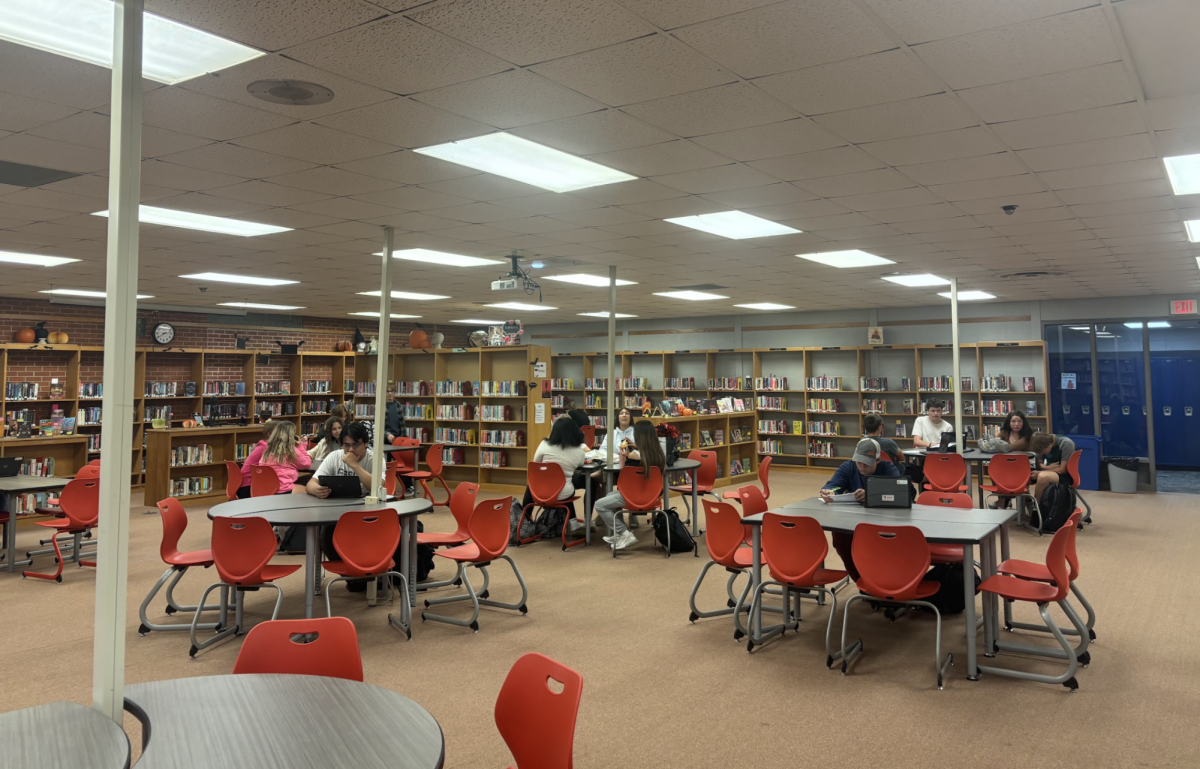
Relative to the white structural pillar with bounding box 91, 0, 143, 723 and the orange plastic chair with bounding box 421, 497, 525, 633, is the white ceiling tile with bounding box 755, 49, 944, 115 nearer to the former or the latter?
the white structural pillar with bounding box 91, 0, 143, 723

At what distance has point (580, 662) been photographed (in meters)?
4.34

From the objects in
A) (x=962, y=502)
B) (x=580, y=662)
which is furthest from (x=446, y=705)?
(x=962, y=502)

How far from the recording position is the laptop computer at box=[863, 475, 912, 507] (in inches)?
196

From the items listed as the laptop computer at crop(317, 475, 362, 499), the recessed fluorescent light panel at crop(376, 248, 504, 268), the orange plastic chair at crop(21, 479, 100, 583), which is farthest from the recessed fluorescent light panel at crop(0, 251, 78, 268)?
the laptop computer at crop(317, 475, 362, 499)

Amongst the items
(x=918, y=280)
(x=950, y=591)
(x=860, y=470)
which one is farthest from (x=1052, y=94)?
(x=918, y=280)

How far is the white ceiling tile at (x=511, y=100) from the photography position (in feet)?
10.7

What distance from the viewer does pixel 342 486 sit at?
554cm

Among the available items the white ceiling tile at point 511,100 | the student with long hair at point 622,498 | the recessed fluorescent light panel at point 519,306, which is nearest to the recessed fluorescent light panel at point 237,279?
the recessed fluorescent light panel at point 519,306

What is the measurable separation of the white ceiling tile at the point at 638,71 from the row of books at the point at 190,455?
30.6 ft

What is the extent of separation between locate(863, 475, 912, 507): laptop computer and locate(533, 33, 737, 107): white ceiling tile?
9.66 ft

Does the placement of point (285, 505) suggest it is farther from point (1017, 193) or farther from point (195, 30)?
point (1017, 193)

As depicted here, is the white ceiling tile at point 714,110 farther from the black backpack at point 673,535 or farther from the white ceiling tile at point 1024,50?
the black backpack at point 673,535

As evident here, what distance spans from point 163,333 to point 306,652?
36.5 ft

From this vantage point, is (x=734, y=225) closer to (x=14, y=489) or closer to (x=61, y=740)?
(x=61, y=740)
